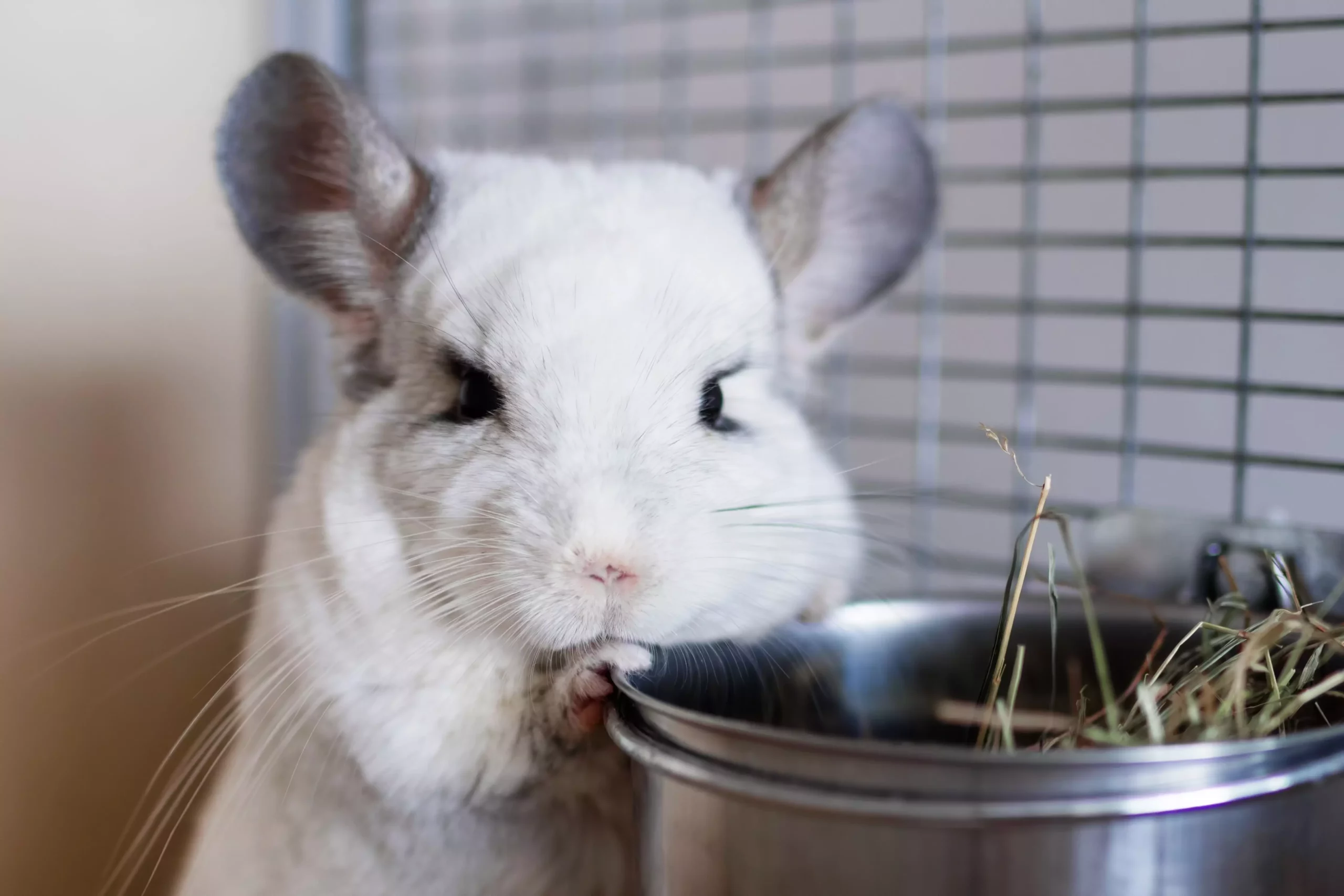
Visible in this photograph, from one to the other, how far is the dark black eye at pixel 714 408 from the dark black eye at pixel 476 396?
144mm

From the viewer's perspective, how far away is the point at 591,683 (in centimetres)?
76

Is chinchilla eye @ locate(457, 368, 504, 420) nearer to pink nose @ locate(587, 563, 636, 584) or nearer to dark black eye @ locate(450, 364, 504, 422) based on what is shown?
dark black eye @ locate(450, 364, 504, 422)

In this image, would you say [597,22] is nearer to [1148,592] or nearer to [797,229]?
[797,229]

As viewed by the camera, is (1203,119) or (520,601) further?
(1203,119)

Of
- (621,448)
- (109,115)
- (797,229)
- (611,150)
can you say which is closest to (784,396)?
(797,229)

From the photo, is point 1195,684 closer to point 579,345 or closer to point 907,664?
point 907,664

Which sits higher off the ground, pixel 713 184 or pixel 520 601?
pixel 713 184

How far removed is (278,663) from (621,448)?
1.11ft

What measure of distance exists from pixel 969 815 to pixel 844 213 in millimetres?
604

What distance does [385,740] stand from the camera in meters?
0.81

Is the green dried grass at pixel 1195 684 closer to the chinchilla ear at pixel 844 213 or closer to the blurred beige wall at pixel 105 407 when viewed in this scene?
the chinchilla ear at pixel 844 213

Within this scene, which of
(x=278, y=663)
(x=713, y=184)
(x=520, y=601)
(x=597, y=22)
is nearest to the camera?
(x=520, y=601)

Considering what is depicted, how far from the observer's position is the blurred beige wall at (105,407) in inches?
42.1

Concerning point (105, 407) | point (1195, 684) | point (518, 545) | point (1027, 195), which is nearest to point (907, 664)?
point (1195, 684)
